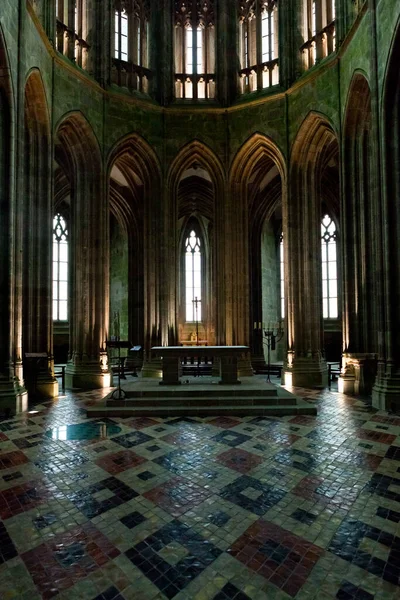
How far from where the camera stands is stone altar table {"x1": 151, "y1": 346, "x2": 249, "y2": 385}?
1025 centimetres

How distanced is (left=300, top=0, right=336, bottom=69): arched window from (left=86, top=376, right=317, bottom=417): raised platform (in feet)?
37.6

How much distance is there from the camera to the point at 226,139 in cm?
1558

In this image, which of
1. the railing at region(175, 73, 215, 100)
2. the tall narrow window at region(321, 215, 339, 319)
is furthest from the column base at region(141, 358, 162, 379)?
the tall narrow window at region(321, 215, 339, 319)

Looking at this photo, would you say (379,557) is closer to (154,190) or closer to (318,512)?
(318,512)

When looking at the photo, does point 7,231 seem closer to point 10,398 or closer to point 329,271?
point 10,398

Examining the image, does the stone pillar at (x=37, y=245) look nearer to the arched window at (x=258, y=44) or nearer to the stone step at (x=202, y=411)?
the stone step at (x=202, y=411)

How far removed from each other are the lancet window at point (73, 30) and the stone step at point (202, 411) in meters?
11.7

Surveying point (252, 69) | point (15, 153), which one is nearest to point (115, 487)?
point (15, 153)

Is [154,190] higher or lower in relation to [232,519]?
higher

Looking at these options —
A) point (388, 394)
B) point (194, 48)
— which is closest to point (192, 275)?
point (194, 48)

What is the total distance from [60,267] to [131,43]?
42.2ft

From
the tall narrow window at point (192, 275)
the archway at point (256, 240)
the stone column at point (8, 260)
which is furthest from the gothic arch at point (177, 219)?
the tall narrow window at point (192, 275)

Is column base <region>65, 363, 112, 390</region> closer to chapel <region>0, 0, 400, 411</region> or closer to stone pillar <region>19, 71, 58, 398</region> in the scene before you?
chapel <region>0, 0, 400, 411</region>

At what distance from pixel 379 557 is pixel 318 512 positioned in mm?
858
